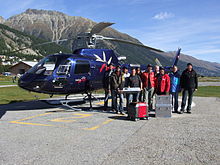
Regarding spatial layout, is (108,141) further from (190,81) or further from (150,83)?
(190,81)

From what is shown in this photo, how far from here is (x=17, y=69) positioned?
89.2 m

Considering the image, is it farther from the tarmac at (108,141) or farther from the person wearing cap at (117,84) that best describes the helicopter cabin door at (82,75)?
the tarmac at (108,141)

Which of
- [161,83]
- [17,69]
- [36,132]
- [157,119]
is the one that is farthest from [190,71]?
[17,69]

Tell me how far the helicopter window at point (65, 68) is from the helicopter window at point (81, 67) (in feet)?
1.26

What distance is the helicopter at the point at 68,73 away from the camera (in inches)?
364

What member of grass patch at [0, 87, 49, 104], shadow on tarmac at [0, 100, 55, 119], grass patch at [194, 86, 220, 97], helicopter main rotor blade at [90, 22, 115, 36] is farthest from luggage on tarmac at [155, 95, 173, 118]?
grass patch at [194, 86, 220, 97]

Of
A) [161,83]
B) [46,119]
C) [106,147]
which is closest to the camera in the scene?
[106,147]

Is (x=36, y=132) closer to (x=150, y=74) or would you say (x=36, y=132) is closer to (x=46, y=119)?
(x=46, y=119)

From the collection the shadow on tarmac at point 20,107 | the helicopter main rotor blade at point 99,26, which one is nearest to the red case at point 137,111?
the helicopter main rotor blade at point 99,26

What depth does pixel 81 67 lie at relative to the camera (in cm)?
1023

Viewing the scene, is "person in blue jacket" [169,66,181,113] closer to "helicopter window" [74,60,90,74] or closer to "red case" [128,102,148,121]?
"red case" [128,102,148,121]

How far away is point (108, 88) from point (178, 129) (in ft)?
13.0

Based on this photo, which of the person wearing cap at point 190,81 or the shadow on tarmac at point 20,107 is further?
the shadow on tarmac at point 20,107

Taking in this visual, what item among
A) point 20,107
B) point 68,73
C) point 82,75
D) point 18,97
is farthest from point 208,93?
point 20,107
